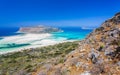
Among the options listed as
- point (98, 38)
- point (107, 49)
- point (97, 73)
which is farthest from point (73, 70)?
point (98, 38)

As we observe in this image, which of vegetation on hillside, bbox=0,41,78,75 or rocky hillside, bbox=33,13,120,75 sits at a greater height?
rocky hillside, bbox=33,13,120,75

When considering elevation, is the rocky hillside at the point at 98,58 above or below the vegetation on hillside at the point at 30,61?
above

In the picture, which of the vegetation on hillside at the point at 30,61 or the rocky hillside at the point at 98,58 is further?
the vegetation on hillside at the point at 30,61

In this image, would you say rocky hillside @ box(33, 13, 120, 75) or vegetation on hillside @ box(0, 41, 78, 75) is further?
vegetation on hillside @ box(0, 41, 78, 75)

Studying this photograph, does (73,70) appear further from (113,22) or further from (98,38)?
(113,22)

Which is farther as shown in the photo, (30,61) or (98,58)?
(30,61)

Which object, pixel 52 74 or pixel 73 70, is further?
pixel 52 74

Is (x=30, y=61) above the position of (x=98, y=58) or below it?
below

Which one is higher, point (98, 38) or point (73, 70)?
point (98, 38)
